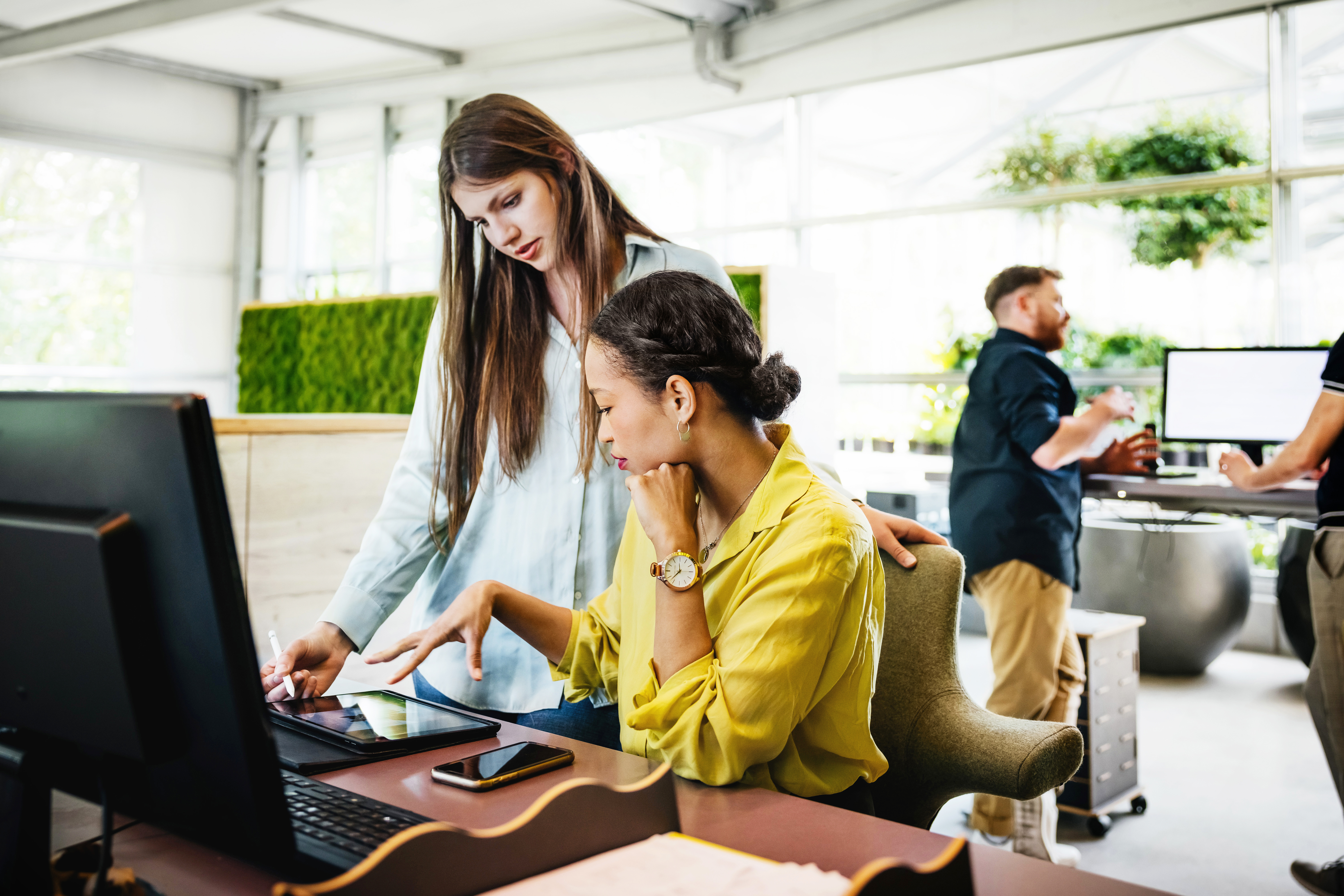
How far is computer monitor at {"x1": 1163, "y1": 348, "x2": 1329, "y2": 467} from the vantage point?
3.84m

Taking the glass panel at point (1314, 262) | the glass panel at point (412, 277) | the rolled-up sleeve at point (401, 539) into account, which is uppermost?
the glass panel at point (412, 277)

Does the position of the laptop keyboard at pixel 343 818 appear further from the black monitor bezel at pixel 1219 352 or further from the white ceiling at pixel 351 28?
the white ceiling at pixel 351 28

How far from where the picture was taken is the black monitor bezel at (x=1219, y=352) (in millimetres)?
3840

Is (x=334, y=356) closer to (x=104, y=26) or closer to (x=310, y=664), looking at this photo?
(x=104, y=26)

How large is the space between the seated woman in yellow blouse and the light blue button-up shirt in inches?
4.2

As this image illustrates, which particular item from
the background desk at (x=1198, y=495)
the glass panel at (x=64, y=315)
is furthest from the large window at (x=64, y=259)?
the background desk at (x=1198, y=495)

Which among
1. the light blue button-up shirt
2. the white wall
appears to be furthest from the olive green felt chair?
the white wall

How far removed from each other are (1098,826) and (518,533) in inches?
86.1

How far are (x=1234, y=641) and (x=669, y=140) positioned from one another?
16.1 ft

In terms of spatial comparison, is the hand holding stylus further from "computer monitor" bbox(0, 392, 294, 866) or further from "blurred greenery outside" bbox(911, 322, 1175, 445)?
"blurred greenery outside" bbox(911, 322, 1175, 445)

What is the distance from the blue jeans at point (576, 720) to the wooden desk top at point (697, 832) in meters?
0.34

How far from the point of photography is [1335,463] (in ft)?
8.17

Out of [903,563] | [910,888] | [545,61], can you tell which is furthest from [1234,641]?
[545,61]

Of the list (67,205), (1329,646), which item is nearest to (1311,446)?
(1329,646)
